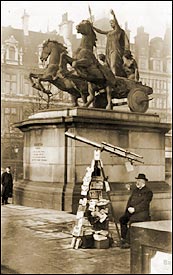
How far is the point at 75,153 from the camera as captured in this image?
22.2 feet

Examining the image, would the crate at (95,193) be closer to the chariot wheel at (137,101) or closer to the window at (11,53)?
the window at (11,53)

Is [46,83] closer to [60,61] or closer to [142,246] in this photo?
[60,61]

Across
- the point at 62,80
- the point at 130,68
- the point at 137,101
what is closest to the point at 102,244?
the point at 137,101

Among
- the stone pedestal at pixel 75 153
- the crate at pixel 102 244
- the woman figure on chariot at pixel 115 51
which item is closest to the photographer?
the crate at pixel 102 244

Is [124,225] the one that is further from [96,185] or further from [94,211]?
[96,185]

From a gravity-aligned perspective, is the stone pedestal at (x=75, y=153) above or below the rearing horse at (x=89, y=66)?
below

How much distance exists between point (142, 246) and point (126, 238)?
166 centimetres

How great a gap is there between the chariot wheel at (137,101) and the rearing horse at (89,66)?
1.13 ft

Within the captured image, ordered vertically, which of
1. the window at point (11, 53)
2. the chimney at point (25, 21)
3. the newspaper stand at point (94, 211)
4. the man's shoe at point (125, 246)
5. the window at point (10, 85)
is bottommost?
the man's shoe at point (125, 246)

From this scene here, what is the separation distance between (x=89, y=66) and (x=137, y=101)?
1.13 meters

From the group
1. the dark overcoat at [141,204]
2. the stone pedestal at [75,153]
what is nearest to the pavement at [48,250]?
the dark overcoat at [141,204]

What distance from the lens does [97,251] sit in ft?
13.2

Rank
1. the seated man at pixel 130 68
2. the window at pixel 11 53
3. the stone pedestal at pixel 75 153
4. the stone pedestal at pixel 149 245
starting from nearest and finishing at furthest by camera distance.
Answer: the stone pedestal at pixel 149 245 < the window at pixel 11 53 < the stone pedestal at pixel 75 153 < the seated man at pixel 130 68

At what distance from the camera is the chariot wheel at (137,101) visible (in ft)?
25.4
